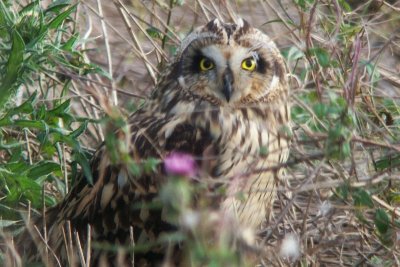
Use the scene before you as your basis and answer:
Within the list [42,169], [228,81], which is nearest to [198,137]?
[228,81]

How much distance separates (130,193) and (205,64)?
20.3 inches

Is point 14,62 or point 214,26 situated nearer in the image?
point 14,62

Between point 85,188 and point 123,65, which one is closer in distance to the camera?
point 85,188

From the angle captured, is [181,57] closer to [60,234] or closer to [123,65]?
[60,234]

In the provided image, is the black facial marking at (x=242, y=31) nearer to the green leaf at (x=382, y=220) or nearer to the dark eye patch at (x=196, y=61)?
the dark eye patch at (x=196, y=61)

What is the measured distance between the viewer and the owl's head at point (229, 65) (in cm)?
371

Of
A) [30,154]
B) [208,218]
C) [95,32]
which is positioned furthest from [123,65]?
[208,218]

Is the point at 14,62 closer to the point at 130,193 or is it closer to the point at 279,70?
the point at 130,193

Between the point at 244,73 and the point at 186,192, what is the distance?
1.44 m

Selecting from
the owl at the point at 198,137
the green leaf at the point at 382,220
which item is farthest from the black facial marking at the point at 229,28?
the green leaf at the point at 382,220

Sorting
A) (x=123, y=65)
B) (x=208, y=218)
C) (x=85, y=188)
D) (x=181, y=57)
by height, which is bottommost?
(x=123, y=65)

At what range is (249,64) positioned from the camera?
12.4 feet

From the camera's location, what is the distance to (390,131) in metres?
3.74

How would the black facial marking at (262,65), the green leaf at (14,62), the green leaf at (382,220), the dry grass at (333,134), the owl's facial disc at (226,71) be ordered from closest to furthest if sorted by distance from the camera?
the dry grass at (333,134) → the green leaf at (382,220) → the green leaf at (14,62) → the owl's facial disc at (226,71) → the black facial marking at (262,65)
